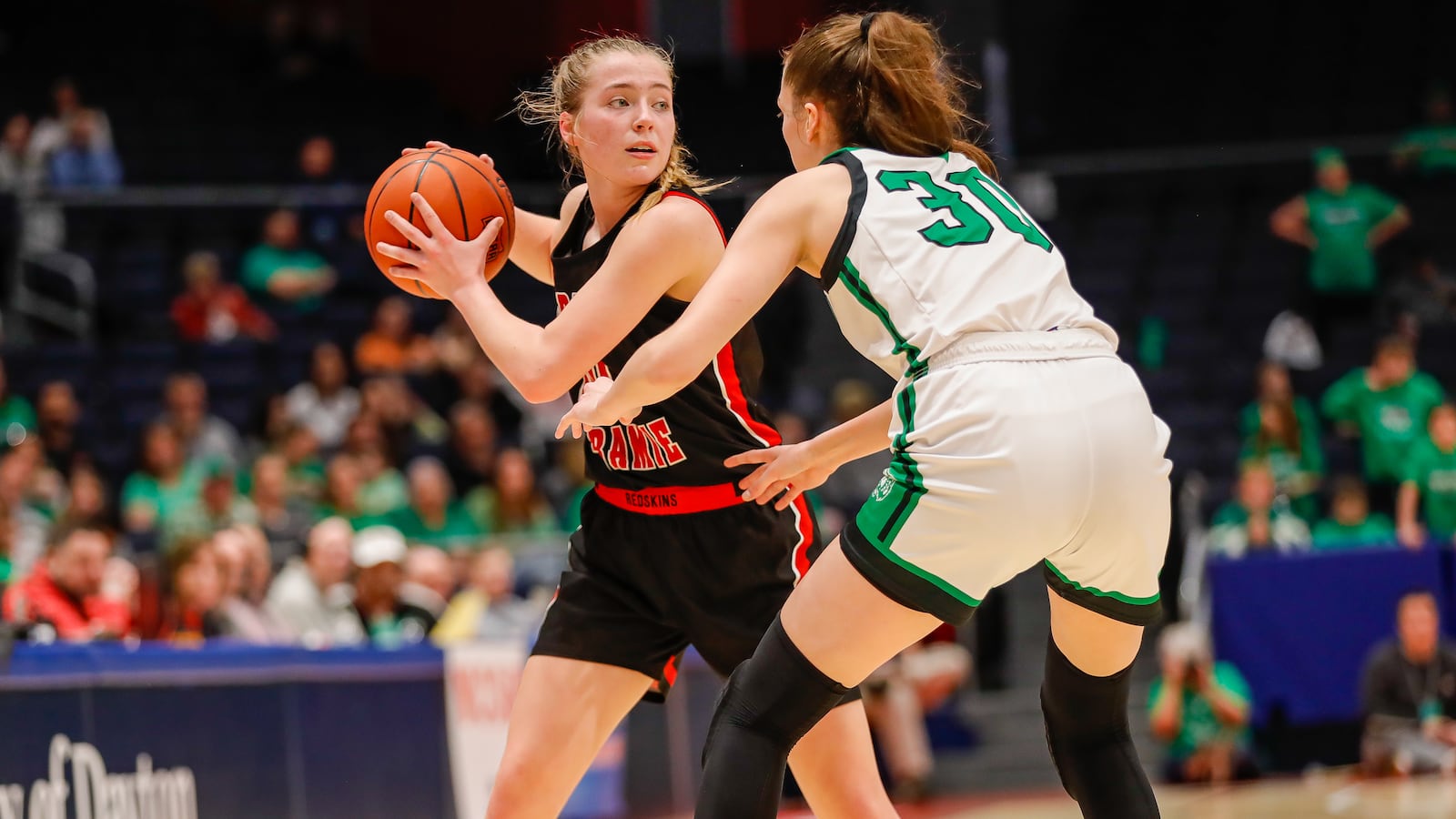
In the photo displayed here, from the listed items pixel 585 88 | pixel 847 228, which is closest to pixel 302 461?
Result: pixel 585 88

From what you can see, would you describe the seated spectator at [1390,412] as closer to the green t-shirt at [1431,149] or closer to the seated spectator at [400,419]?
the green t-shirt at [1431,149]

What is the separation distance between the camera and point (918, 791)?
30.1 ft

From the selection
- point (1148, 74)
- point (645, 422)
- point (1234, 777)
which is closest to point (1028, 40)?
point (1148, 74)

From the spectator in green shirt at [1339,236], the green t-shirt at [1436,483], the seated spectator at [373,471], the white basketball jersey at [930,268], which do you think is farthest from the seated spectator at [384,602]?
the spectator in green shirt at [1339,236]

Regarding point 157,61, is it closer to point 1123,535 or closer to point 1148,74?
point 1148,74

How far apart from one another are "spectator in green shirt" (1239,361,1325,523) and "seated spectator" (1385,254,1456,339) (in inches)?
75.7

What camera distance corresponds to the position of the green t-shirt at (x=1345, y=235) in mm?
12672

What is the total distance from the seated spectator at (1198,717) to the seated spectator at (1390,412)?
2.48m

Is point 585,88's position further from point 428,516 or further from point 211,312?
point 211,312

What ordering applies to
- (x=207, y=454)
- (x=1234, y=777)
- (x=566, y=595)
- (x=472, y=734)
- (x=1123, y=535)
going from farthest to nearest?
(x=207, y=454)
(x=1234, y=777)
(x=472, y=734)
(x=566, y=595)
(x=1123, y=535)

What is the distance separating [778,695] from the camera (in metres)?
2.93

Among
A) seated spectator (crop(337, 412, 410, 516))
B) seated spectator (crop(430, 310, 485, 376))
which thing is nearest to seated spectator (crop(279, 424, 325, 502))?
seated spectator (crop(337, 412, 410, 516))

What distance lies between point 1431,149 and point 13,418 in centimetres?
1063

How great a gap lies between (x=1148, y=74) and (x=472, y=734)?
11240mm
